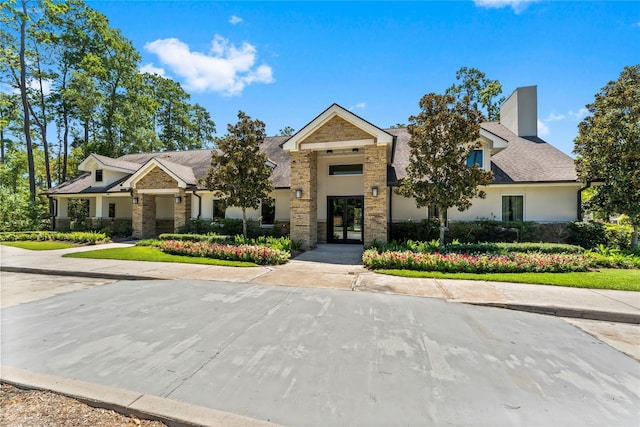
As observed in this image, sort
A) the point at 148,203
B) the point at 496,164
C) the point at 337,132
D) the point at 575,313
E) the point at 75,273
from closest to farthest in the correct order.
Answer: the point at 575,313 < the point at 75,273 < the point at 337,132 < the point at 496,164 < the point at 148,203

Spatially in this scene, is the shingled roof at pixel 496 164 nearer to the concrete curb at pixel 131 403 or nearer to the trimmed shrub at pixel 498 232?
the trimmed shrub at pixel 498 232

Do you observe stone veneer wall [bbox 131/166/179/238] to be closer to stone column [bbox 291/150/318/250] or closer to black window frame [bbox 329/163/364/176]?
stone column [bbox 291/150/318/250]

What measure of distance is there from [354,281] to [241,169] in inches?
304

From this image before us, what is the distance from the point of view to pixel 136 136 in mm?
30719

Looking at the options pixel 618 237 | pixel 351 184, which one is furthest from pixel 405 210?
pixel 618 237

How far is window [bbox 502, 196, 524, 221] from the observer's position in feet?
47.6

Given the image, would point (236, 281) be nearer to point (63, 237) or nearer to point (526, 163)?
point (526, 163)

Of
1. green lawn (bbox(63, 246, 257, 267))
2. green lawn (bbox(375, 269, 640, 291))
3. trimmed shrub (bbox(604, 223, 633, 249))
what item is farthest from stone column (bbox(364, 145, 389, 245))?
trimmed shrub (bbox(604, 223, 633, 249))

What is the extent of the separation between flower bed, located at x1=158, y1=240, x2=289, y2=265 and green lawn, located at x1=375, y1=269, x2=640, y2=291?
13.3ft

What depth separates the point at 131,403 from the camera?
9.27 feet

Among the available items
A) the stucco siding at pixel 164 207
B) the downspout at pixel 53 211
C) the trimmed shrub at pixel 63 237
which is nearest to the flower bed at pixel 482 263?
the trimmed shrub at pixel 63 237

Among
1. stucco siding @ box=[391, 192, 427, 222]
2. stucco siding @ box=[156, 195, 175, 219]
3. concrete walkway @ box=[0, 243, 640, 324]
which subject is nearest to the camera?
concrete walkway @ box=[0, 243, 640, 324]

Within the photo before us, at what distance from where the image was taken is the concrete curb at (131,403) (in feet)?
8.53

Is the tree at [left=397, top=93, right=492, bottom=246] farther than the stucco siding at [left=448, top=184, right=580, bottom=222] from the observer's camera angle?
No
